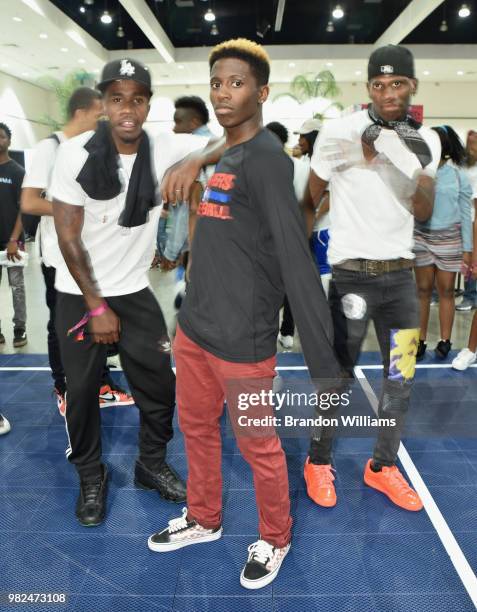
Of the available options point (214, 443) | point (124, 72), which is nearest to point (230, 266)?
point (214, 443)

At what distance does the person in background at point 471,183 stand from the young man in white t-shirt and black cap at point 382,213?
6.23 feet

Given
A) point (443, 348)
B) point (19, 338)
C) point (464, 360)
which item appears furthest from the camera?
point (19, 338)

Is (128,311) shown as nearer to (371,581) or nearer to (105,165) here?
(105,165)

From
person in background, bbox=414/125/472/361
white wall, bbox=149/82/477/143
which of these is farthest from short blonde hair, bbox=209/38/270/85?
white wall, bbox=149/82/477/143

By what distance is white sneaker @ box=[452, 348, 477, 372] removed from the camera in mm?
3818

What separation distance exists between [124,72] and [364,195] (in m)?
1.02

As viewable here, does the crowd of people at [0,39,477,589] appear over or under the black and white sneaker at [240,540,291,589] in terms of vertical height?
over

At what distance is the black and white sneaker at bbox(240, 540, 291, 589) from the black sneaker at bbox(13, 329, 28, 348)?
11.3 feet

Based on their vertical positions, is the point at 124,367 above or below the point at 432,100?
below

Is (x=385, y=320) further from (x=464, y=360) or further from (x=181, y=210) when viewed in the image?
(x=464, y=360)

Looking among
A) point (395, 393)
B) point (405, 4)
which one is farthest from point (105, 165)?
point (405, 4)

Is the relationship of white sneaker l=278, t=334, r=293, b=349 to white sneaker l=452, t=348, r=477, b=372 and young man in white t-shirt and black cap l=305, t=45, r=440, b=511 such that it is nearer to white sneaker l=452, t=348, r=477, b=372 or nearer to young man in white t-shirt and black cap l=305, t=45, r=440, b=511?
white sneaker l=452, t=348, r=477, b=372

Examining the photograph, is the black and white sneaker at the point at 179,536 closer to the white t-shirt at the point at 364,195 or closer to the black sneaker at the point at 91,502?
the black sneaker at the point at 91,502

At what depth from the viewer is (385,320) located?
2.15 metres
